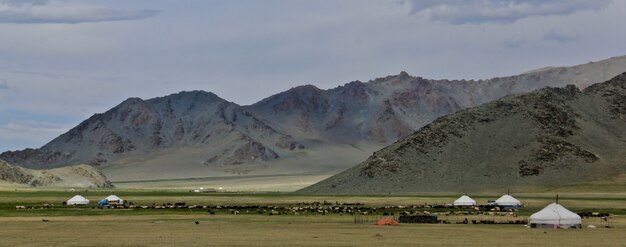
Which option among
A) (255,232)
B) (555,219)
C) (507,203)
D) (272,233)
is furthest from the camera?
(507,203)

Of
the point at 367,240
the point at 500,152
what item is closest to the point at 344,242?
the point at 367,240

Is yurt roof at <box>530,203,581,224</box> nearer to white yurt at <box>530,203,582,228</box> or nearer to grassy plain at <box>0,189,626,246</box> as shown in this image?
white yurt at <box>530,203,582,228</box>

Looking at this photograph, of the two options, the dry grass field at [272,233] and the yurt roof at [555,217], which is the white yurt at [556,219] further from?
the dry grass field at [272,233]

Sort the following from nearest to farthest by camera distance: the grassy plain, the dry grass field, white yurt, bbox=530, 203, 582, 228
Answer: the dry grass field
the grassy plain
white yurt, bbox=530, 203, 582, 228

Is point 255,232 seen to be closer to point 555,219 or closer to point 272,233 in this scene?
point 272,233

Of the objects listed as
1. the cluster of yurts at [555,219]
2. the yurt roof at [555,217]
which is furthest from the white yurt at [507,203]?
the yurt roof at [555,217]

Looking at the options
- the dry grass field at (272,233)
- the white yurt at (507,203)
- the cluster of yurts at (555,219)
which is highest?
the white yurt at (507,203)

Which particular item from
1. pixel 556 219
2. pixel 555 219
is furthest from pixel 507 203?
pixel 556 219

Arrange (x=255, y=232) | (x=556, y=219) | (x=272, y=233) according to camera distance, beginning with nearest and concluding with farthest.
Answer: (x=272, y=233) < (x=255, y=232) < (x=556, y=219)

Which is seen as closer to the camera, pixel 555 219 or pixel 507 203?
pixel 555 219

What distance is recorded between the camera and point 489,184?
616 ft

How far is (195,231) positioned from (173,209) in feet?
147

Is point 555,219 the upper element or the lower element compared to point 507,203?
lower

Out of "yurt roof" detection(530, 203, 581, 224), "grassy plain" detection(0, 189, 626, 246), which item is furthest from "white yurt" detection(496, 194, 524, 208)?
"yurt roof" detection(530, 203, 581, 224)
